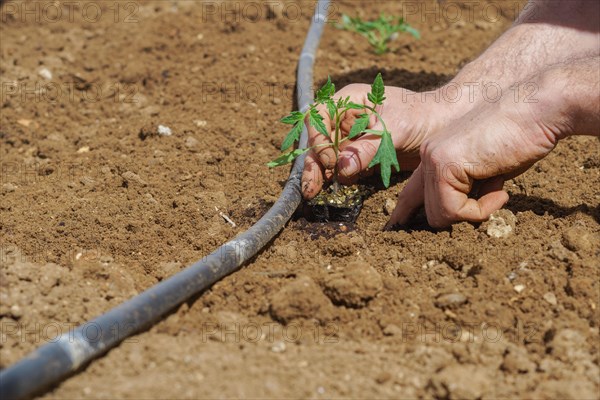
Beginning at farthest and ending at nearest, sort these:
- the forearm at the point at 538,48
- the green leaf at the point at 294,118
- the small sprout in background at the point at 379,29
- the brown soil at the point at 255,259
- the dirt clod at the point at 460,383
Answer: the small sprout in background at the point at 379,29, the forearm at the point at 538,48, the green leaf at the point at 294,118, the brown soil at the point at 255,259, the dirt clod at the point at 460,383

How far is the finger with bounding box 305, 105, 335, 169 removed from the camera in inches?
129

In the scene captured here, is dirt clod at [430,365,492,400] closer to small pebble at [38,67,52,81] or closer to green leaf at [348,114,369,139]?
green leaf at [348,114,369,139]

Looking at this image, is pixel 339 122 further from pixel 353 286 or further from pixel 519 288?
pixel 519 288

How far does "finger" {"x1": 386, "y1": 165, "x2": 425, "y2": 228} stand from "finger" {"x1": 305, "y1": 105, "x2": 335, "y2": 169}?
1.15 feet

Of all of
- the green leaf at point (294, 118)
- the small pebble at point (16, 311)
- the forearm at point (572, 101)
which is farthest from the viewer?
the green leaf at point (294, 118)

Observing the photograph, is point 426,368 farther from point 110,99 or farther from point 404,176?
point 110,99

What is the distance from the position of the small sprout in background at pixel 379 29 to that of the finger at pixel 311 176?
67.8 inches

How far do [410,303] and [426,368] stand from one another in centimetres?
34

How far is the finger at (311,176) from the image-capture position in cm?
333

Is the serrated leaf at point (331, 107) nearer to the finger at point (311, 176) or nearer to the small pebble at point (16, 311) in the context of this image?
the finger at point (311, 176)

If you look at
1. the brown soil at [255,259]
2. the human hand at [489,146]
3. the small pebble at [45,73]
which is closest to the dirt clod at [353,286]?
the brown soil at [255,259]

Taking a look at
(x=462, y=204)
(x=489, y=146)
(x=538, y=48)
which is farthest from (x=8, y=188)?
(x=538, y=48)

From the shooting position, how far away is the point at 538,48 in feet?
12.0

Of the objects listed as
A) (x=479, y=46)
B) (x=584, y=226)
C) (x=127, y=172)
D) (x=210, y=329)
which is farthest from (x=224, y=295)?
(x=479, y=46)
